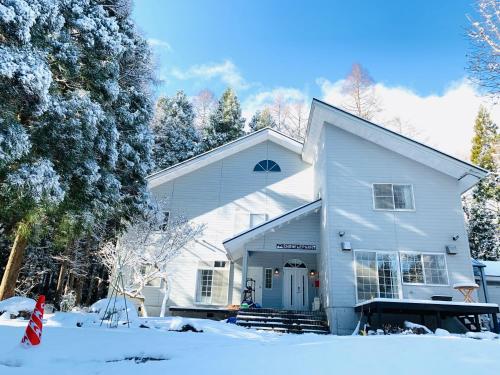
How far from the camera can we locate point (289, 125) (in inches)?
1150

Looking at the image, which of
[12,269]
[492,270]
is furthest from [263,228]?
[492,270]

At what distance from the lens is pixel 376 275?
1134 cm

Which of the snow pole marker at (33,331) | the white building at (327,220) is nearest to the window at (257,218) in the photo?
the white building at (327,220)

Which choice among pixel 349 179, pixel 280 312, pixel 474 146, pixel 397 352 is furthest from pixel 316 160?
pixel 474 146

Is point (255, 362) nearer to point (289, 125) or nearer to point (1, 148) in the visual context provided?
point (1, 148)

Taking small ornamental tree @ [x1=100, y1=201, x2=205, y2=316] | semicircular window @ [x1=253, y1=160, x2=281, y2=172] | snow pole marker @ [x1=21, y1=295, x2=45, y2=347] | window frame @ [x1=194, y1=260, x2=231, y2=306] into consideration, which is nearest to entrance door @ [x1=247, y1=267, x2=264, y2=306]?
window frame @ [x1=194, y1=260, x2=231, y2=306]

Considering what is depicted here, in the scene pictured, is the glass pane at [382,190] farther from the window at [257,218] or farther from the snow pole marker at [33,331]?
the snow pole marker at [33,331]

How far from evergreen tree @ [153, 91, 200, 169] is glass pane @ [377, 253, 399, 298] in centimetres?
1608

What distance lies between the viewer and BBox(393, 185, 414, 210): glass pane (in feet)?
39.8

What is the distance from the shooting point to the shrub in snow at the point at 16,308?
7.56 m

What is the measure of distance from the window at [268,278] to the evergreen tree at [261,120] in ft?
52.7

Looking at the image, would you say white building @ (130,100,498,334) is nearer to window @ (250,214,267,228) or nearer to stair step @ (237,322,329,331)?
window @ (250,214,267,228)

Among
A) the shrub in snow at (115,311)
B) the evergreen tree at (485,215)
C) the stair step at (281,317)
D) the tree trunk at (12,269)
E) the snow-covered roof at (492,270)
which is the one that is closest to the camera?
the shrub in snow at (115,311)

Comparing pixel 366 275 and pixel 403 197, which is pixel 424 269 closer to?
pixel 366 275
